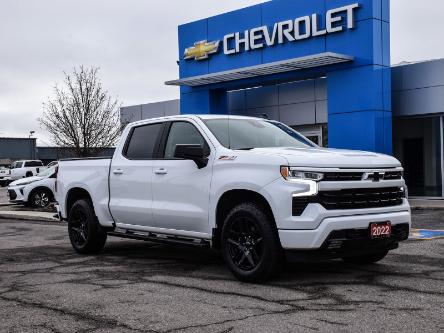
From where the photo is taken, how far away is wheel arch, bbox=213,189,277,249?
21.5 feet

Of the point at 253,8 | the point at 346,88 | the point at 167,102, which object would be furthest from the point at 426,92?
the point at 167,102

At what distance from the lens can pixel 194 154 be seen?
22.9 feet

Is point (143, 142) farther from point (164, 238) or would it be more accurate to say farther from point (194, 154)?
point (194, 154)

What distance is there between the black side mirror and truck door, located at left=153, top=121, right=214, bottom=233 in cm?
8

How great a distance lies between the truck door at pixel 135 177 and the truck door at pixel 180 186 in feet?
0.57

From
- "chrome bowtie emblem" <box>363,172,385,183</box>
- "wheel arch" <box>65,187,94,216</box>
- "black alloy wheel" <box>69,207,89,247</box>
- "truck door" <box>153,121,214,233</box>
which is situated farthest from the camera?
"wheel arch" <box>65,187,94,216</box>

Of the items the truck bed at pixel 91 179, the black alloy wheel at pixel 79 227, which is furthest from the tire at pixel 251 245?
the black alloy wheel at pixel 79 227

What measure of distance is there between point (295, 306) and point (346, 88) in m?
15.0

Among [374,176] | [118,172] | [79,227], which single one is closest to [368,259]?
[374,176]

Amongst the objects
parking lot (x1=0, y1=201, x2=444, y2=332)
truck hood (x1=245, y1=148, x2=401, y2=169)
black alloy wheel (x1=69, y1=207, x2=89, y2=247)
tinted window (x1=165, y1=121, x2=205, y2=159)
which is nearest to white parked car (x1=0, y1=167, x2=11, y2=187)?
black alloy wheel (x1=69, y1=207, x2=89, y2=247)

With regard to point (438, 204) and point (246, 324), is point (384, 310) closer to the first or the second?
point (246, 324)

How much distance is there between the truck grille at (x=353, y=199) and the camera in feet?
20.3

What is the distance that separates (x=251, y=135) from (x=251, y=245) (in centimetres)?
158

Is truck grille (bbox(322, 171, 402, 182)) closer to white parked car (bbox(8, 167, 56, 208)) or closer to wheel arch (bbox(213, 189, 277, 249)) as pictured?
wheel arch (bbox(213, 189, 277, 249))
